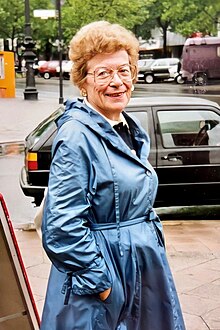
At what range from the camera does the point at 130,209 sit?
2.29 m

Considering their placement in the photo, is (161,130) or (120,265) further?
(161,130)

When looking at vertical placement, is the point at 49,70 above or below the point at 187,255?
below

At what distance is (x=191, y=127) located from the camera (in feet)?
24.5

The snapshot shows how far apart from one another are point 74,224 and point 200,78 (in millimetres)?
37934

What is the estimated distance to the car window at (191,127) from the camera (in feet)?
24.2

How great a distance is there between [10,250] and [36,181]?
14.1 ft

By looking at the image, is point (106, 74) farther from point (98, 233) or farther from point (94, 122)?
point (98, 233)

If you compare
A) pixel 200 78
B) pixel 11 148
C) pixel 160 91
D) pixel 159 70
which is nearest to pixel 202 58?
pixel 200 78

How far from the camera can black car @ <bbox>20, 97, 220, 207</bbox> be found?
23.7 feet

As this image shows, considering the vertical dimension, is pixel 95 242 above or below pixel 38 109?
above

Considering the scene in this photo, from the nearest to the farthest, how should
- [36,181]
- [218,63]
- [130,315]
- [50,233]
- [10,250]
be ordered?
[50,233] → [130,315] → [10,250] → [36,181] → [218,63]

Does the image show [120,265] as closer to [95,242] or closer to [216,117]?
[95,242]

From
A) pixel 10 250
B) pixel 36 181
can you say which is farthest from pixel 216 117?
pixel 10 250

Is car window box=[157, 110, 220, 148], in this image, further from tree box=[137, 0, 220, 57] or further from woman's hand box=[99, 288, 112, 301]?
tree box=[137, 0, 220, 57]
